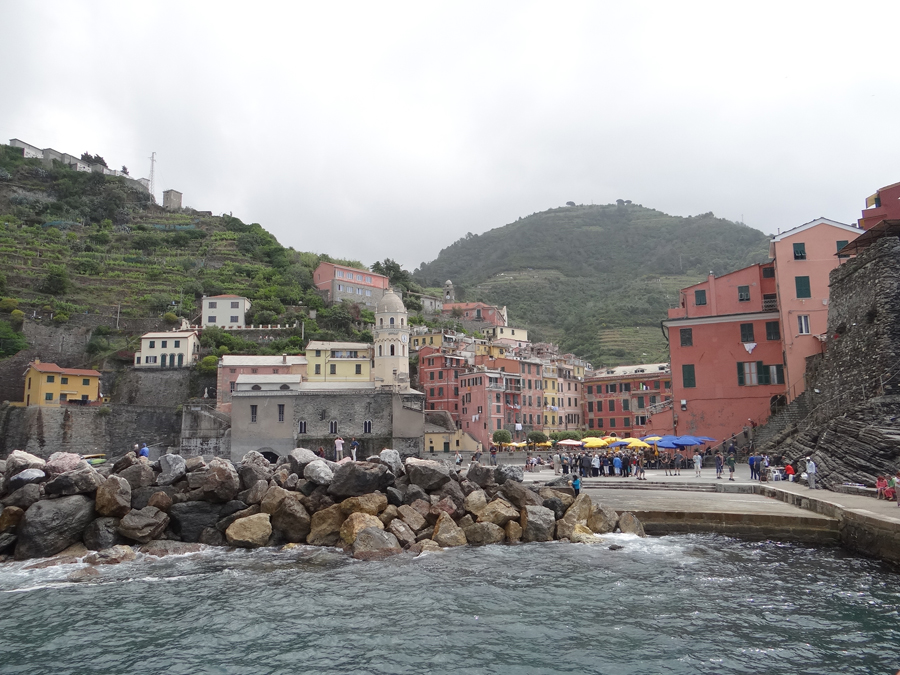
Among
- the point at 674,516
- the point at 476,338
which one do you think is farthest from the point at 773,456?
the point at 476,338

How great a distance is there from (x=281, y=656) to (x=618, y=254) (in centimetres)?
15974

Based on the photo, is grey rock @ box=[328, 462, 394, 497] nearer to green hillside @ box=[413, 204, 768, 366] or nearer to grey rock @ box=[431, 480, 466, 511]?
grey rock @ box=[431, 480, 466, 511]

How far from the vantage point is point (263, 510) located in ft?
57.6

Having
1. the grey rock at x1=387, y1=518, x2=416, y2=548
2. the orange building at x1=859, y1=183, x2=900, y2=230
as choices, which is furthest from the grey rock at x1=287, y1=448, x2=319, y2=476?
the orange building at x1=859, y1=183, x2=900, y2=230

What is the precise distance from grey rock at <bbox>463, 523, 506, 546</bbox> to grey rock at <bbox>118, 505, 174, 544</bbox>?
26.2 ft

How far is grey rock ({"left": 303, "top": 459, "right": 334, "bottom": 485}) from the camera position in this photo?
59.2 ft

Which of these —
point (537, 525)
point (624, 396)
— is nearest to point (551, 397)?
point (624, 396)

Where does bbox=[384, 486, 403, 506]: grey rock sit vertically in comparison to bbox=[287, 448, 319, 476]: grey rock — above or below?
below

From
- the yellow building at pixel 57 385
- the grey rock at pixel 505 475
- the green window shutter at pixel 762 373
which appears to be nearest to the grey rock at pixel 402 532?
the grey rock at pixel 505 475

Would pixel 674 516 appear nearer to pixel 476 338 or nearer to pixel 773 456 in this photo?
pixel 773 456

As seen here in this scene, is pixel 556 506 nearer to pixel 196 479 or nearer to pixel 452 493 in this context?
pixel 452 493

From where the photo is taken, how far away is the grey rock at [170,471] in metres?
18.1

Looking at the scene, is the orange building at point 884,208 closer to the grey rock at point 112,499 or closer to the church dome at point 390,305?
the grey rock at point 112,499

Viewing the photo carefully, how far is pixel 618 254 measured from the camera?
6304 inches
